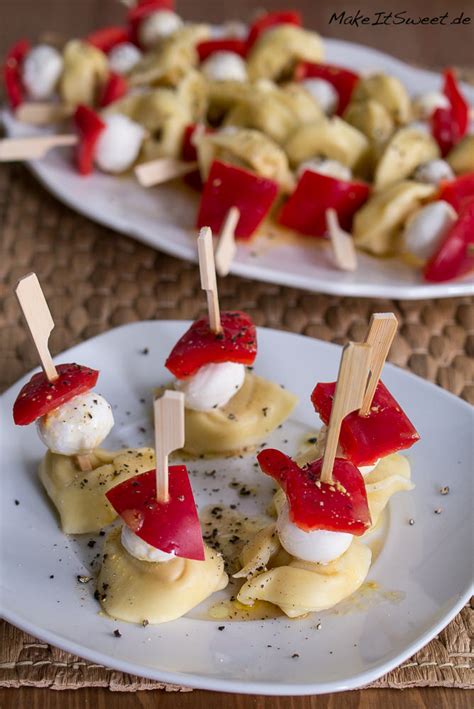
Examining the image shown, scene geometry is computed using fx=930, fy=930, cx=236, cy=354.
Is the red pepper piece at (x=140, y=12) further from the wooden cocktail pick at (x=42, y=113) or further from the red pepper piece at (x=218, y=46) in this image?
the wooden cocktail pick at (x=42, y=113)

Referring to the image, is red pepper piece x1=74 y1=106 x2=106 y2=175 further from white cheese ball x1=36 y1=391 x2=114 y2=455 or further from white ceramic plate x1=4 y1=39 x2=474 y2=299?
white cheese ball x1=36 y1=391 x2=114 y2=455

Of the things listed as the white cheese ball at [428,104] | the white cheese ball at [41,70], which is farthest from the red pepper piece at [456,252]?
the white cheese ball at [41,70]

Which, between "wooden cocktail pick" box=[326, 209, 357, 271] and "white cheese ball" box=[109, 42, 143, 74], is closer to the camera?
"wooden cocktail pick" box=[326, 209, 357, 271]

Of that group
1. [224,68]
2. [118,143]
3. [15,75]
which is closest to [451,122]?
[224,68]

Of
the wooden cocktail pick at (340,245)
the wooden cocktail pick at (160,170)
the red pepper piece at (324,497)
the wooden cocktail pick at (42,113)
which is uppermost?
the red pepper piece at (324,497)

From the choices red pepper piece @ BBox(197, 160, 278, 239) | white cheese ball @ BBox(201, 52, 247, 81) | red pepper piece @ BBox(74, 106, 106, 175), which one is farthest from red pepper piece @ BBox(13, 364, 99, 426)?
white cheese ball @ BBox(201, 52, 247, 81)
